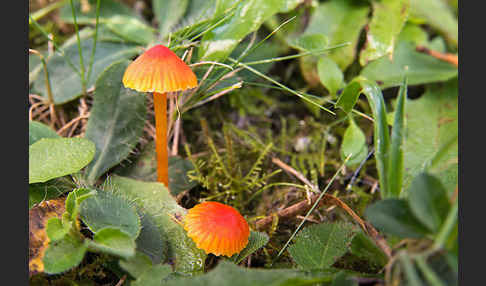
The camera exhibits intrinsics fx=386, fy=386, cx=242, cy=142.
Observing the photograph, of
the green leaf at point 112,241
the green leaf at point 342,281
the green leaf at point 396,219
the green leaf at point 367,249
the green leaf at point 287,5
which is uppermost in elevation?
the green leaf at point 287,5

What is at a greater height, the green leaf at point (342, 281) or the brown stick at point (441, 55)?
the brown stick at point (441, 55)

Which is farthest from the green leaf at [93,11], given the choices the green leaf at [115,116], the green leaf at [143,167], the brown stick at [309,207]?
the brown stick at [309,207]

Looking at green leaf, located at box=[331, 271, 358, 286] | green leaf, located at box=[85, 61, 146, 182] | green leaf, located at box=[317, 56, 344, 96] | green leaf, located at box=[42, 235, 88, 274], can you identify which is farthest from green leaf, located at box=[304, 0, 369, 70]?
green leaf, located at box=[42, 235, 88, 274]

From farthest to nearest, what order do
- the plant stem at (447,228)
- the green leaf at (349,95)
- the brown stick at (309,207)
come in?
the green leaf at (349,95) < the brown stick at (309,207) < the plant stem at (447,228)

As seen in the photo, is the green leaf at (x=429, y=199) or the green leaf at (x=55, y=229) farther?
the green leaf at (x=55, y=229)

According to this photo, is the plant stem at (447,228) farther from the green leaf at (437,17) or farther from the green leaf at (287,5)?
the green leaf at (437,17)

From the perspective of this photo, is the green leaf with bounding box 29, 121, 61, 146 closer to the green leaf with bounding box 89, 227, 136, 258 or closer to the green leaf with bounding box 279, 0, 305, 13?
the green leaf with bounding box 89, 227, 136, 258

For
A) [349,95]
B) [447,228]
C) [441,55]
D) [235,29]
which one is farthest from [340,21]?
[447,228]
